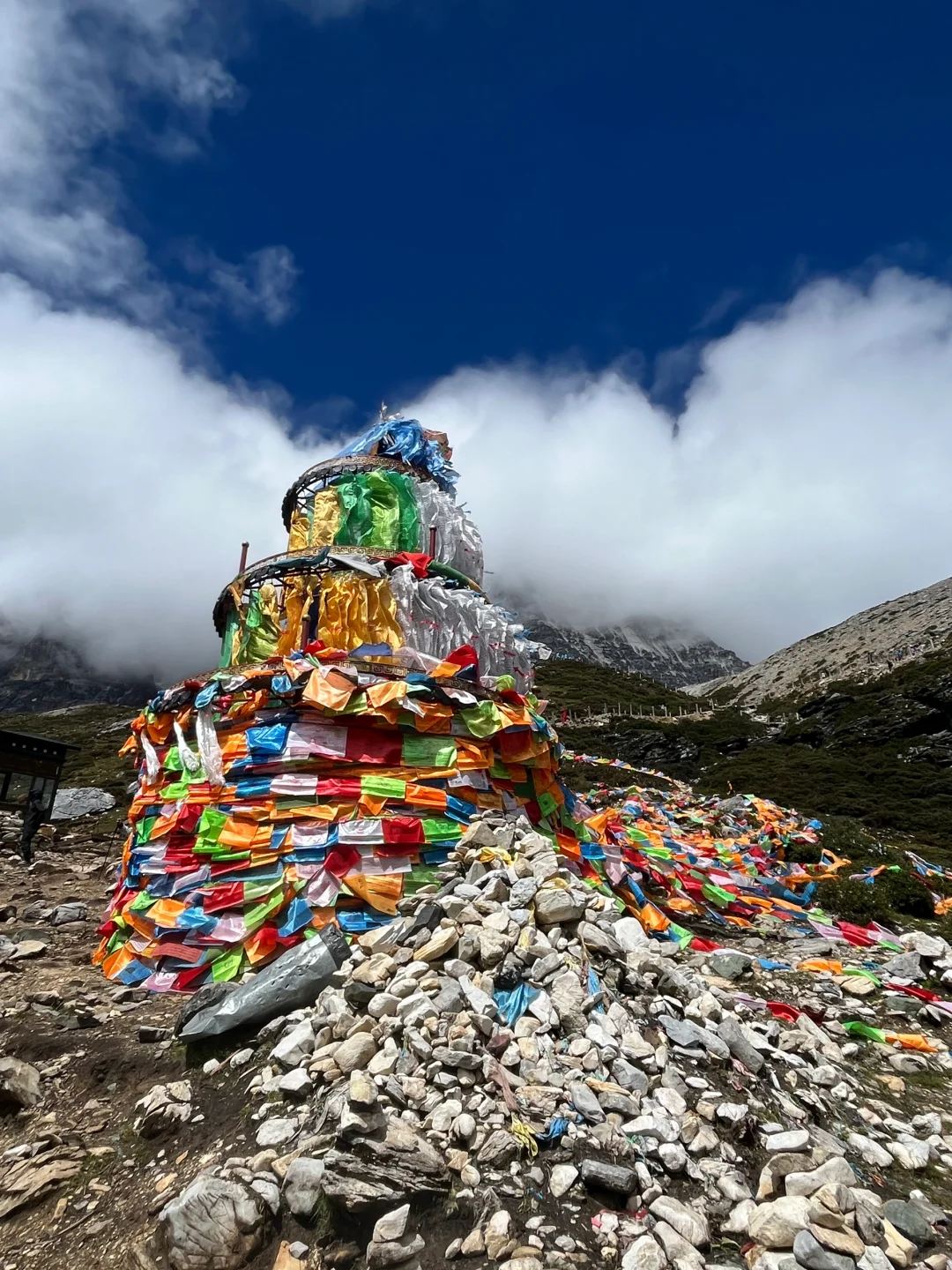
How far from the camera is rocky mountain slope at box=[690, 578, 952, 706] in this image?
59.0 metres

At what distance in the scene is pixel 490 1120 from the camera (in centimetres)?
448

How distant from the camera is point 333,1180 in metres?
3.96

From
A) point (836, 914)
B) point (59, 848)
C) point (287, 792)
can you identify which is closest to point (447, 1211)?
point (287, 792)

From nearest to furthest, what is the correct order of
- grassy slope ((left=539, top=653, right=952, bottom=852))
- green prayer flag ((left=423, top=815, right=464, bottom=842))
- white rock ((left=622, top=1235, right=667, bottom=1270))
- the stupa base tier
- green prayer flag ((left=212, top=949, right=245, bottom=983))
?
white rock ((left=622, top=1235, right=667, bottom=1270)), green prayer flag ((left=212, top=949, right=245, bottom=983)), the stupa base tier, green prayer flag ((left=423, top=815, right=464, bottom=842)), grassy slope ((left=539, top=653, right=952, bottom=852))

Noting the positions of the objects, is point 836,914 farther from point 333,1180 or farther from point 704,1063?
point 333,1180

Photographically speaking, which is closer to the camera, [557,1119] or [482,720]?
[557,1119]

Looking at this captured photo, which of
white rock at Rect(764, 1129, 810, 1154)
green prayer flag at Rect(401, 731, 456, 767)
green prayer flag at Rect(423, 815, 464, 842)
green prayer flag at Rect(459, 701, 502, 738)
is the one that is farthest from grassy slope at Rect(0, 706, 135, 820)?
white rock at Rect(764, 1129, 810, 1154)

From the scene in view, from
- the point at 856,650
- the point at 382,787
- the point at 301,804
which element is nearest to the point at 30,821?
the point at 301,804

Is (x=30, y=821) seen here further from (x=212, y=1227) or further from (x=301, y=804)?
(x=212, y=1227)

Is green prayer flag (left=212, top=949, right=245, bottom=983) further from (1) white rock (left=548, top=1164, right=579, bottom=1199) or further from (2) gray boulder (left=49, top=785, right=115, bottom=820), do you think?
(2) gray boulder (left=49, top=785, right=115, bottom=820)

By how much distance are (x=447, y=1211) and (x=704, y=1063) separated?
229 centimetres

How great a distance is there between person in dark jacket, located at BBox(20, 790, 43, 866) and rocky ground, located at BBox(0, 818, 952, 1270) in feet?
38.8

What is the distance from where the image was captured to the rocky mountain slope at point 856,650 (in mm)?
59031

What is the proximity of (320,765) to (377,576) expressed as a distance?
3.82 m
